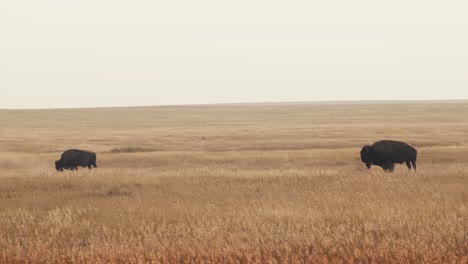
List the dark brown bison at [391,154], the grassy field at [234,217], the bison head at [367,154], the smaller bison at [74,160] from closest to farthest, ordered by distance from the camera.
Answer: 1. the grassy field at [234,217]
2. the dark brown bison at [391,154]
3. the bison head at [367,154]
4. the smaller bison at [74,160]

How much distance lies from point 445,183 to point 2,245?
1213 cm

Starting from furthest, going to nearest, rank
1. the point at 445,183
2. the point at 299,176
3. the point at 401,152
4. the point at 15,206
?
the point at 401,152
the point at 299,176
the point at 445,183
the point at 15,206

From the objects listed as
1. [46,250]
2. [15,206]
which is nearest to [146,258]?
[46,250]

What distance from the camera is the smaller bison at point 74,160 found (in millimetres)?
26328

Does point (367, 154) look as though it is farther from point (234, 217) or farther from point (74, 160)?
point (234, 217)

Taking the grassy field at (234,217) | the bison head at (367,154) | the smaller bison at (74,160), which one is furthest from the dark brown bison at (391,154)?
the smaller bison at (74,160)

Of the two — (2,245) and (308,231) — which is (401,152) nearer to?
(308,231)

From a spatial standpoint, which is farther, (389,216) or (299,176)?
(299,176)

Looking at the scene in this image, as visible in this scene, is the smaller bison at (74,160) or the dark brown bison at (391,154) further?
the smaller bison at (74,160)

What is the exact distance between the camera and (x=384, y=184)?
1697 centimetres

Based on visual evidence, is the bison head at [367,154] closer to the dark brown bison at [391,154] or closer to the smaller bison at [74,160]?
the dark brown bison at [391,154]

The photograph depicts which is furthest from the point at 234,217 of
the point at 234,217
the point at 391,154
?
the point at 391,154

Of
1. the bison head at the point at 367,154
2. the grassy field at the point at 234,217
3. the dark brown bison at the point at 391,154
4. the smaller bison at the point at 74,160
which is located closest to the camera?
the grassy field at the point at 234,217

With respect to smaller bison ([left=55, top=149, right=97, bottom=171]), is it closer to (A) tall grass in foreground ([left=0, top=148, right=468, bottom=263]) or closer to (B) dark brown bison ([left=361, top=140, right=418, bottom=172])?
(A) tall grass in foreground ([left=0, top=148, right=468, bottom=263])
